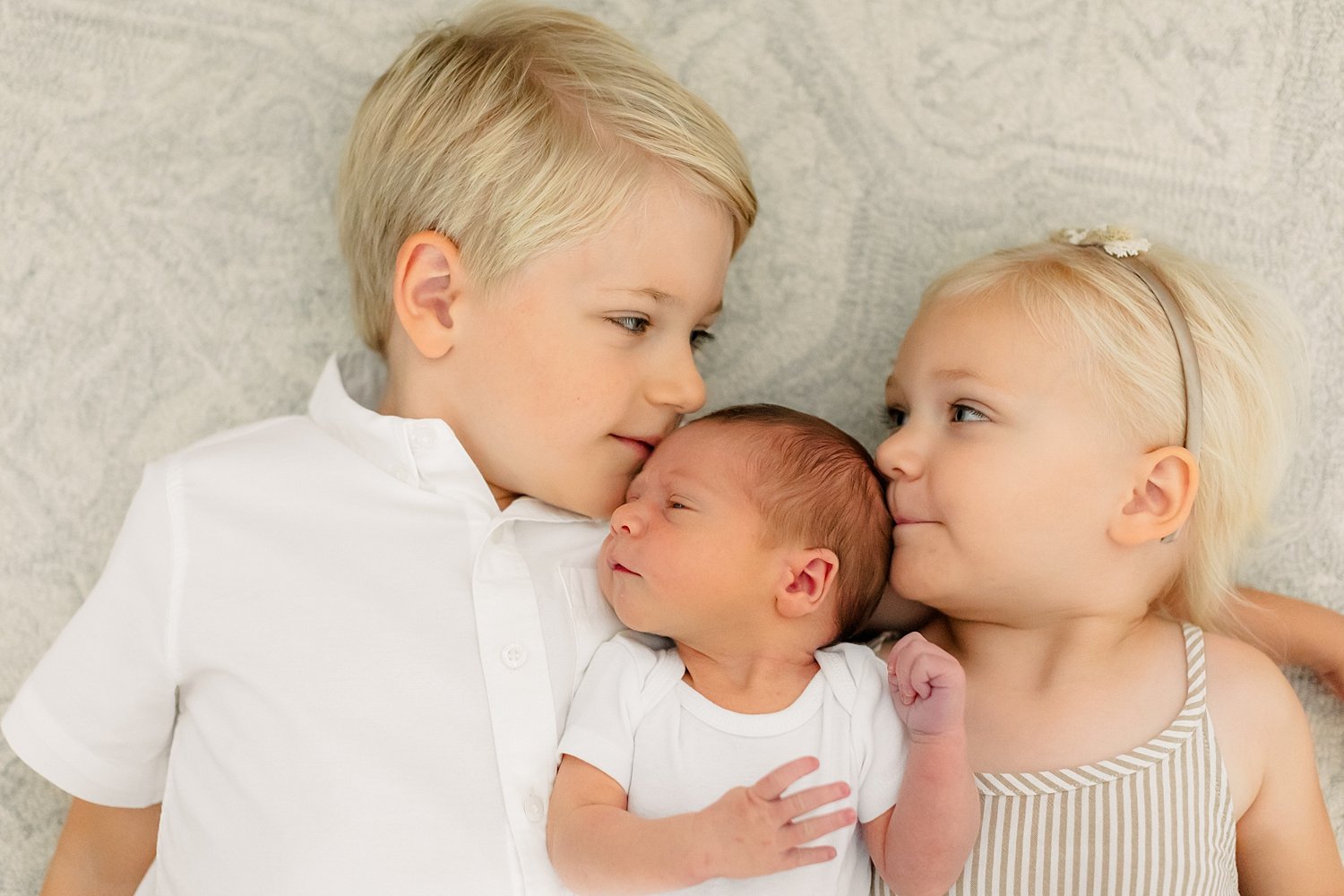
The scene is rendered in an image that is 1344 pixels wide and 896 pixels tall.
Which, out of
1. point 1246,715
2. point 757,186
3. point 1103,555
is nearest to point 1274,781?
point 1246,715

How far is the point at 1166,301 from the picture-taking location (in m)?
1.32

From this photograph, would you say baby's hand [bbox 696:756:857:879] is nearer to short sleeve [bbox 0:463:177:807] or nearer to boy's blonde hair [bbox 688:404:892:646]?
boy's blonde hair [bbox 688:404:892:646]

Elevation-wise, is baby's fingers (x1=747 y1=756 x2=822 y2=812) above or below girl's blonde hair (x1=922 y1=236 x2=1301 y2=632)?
below

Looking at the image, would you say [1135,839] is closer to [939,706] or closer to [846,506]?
[939,706]

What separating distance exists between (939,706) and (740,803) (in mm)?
241

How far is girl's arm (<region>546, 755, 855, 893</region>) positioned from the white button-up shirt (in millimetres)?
55

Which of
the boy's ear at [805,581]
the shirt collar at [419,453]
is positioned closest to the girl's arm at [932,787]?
the boy's ear at [805,581]

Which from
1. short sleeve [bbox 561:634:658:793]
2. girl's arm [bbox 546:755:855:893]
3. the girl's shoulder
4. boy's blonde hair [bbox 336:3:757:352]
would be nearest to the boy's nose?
boy's blonde hair [bbox 336:3:757:352]

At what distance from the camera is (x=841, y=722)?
48.8 inches

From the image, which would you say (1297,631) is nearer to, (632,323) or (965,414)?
(965,414)

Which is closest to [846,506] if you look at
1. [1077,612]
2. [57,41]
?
[1077,612]

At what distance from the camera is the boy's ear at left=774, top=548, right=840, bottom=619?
123 centimetres

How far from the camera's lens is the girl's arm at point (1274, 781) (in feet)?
4.31

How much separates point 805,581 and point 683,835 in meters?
0.30
